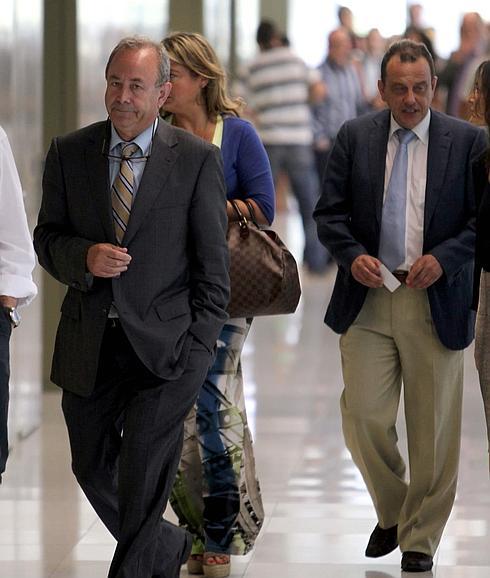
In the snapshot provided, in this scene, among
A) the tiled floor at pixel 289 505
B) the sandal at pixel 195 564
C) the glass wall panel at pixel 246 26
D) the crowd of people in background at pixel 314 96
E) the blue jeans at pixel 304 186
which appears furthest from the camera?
the glass wall panel at pixel 246 26

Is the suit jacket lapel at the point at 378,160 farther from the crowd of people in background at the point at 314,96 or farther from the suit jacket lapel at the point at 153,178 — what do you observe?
the crowd of people in background at the point at 314,96

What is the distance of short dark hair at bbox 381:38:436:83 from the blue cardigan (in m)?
0.47

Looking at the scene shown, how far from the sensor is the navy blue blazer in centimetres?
473

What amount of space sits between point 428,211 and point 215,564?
1.32m

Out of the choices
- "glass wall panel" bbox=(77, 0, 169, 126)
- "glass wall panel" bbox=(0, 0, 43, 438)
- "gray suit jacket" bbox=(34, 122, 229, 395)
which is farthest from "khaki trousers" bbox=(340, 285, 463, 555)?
"glass wall panel" bbox=(77, 0, 169, 126)

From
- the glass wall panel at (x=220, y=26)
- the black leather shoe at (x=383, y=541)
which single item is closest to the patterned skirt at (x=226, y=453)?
the black leather shoe at (x=383, y=541)

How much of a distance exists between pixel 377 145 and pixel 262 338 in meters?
5.83

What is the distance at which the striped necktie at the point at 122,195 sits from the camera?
13.4ft

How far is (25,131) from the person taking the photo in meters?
7.11

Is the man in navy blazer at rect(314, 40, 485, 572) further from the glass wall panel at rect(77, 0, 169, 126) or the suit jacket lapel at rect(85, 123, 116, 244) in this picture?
the glass wall panel at rect(77, 0, 169, 126)

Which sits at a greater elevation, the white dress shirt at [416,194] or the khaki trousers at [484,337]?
the white dress shirt at [416,194]

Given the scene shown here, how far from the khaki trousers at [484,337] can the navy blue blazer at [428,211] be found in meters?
0.25

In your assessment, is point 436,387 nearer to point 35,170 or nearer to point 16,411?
point 16,411

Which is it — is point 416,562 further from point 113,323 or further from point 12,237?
point 12,237
